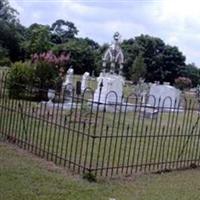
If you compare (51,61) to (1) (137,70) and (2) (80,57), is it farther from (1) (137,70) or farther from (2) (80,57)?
(1) (137,70)

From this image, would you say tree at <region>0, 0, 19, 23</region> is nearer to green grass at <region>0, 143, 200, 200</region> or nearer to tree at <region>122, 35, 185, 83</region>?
tree at <region>122, 35, 185, 83</region>

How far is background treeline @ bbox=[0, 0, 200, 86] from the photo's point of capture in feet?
200

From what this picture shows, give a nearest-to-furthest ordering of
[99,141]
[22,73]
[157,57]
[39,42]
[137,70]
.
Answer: [99,141] < [22,73] < [39,42] < [137,70] < [157,57]

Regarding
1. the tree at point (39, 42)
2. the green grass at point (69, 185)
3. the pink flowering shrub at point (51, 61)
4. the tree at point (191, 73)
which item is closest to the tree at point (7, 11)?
the tree at point (39, 42)

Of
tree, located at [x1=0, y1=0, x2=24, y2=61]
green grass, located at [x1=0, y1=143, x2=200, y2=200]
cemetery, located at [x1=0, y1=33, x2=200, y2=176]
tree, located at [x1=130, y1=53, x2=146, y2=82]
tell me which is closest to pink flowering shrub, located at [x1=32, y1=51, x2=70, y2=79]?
cemetery, located at [x1=0, y1=33, x2=200, y2=176]

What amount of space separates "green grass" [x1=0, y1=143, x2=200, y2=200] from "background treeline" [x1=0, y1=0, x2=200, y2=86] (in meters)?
50.4

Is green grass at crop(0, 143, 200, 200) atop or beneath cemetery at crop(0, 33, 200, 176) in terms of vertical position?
beneath

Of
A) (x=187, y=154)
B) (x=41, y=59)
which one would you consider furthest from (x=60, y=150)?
(x=41, y=59)

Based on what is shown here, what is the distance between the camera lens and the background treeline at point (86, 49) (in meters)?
61.0

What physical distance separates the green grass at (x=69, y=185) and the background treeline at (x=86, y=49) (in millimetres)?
50364

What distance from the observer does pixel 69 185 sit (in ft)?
22.7

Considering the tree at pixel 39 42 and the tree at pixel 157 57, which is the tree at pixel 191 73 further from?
the tree at pixel 39 42

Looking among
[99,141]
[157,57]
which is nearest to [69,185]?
[99,141]

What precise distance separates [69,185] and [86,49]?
5596 cm
